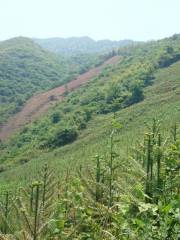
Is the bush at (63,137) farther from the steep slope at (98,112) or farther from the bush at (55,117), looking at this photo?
the bush at (55,117)

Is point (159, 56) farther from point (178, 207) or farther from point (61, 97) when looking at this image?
point (178, 207)

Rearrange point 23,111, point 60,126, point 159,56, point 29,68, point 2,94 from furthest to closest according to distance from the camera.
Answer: point 29,68 → point 2,94 → point 23,111 → point 159,56 → point 60,126

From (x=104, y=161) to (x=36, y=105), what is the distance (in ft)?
368

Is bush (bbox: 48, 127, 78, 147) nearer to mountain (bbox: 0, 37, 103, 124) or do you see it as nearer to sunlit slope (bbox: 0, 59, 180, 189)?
sunlit slope (bbox: 0, 59, 180, 189)

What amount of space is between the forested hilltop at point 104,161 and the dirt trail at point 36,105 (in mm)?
4089

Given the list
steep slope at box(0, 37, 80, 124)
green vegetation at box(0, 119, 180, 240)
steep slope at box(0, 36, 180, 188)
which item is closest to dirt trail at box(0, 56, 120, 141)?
steep slope at box(0, 37, 80, 124)

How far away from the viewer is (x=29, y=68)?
174 metres

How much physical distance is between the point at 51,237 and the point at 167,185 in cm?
212

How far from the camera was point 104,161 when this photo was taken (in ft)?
28.6

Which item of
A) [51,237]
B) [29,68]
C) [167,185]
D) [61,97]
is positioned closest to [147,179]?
[167,185]

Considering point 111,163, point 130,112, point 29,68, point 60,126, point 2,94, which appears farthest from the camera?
point 29,68

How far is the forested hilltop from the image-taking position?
6227 millimetres

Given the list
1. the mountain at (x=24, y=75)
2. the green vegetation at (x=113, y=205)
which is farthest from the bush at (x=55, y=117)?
the green vegetation at (x=113, y=205)

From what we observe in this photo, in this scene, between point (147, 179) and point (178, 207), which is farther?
point (147, 179)
